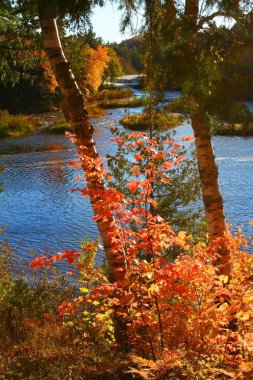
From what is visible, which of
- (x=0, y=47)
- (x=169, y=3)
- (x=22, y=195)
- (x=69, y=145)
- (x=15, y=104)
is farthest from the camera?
(x=15, y=104)

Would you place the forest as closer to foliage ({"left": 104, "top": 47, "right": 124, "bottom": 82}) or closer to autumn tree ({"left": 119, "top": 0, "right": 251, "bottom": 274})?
autumn tree ({"left": 119, "top": 0, "right": 251, "bottom": 274})

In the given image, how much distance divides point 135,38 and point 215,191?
7.52ft

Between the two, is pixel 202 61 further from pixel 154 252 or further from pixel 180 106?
pixel 154 252

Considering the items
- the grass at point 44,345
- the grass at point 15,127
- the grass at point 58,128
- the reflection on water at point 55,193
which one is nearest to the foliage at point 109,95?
the grass at point 15,127

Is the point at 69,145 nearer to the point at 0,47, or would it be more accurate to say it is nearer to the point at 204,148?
the point at 0,47

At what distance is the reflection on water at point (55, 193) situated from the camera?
15.0 m

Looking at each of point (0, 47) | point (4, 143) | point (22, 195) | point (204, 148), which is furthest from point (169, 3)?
point (4, 143)

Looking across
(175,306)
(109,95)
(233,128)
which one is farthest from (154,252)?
(109,95)

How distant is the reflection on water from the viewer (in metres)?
15.0

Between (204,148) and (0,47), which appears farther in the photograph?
(0,47)

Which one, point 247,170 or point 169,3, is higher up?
point 169,3

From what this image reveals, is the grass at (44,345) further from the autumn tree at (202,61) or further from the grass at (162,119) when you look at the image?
the grass at (162,119)

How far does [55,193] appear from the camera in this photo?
19859mm

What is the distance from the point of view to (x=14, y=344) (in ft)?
19.5
